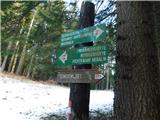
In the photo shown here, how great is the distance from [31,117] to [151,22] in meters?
8.55

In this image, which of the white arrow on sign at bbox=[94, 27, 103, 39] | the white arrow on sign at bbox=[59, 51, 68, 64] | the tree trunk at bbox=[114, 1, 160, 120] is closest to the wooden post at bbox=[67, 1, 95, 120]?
the white arrow on sign at bbox=[59, 51, 68, 64]

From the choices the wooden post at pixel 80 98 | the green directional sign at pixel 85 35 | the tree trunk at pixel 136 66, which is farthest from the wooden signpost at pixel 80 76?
the tree trunk at pixel 136 66

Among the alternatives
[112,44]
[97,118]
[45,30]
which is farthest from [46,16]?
[97,118]

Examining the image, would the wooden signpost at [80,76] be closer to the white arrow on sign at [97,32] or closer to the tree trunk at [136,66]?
the white arrow on sign at [97,32]

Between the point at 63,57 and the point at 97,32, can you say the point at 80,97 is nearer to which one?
the point at 63,57

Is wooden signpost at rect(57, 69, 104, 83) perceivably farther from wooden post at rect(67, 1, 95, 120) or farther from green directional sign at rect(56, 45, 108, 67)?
wooden post at rect(67, 1, 95, 120)

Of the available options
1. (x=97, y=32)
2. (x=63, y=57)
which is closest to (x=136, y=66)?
(x=97, y=32)

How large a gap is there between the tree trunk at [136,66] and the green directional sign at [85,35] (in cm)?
146

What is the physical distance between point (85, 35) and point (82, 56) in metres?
0.46

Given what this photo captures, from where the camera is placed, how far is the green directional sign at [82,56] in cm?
632

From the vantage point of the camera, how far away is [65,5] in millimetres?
11375

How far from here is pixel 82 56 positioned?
6781mm

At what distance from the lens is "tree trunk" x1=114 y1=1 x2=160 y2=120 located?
15.5 ft

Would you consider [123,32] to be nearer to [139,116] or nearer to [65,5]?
[139,116]
